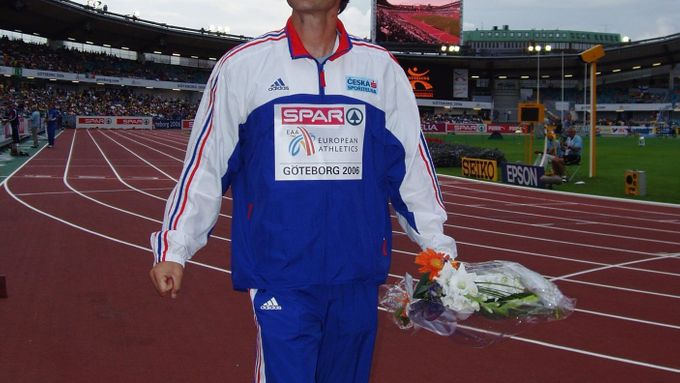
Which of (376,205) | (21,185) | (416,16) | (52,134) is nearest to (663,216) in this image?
(376,205)

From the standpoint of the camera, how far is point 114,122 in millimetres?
55938

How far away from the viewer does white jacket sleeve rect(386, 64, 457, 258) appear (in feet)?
8.53

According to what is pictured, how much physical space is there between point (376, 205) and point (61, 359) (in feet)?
11.1

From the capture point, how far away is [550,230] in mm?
10977

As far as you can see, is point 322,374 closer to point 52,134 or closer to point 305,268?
point 305,268

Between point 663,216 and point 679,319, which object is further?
point 663,216

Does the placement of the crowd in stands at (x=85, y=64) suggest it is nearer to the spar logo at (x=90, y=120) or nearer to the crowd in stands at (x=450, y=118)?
the spar logo at (x=90, y=120)

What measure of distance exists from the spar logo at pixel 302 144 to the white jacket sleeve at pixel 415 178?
324 millimetres

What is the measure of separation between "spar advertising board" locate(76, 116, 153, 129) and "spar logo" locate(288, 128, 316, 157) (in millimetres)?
55367

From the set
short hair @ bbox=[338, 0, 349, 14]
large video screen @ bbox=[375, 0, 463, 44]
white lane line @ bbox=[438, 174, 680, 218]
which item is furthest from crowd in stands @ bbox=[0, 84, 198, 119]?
short hair @ bbox=[338, 0, 349, 14]

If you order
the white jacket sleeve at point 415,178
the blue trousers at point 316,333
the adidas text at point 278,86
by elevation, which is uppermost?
the adidas text at point 278,86

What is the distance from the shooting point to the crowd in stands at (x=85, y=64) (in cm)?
5759

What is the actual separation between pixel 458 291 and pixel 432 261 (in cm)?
15

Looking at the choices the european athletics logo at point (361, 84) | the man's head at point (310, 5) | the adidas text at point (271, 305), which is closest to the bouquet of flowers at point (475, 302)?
the adidas text at point (271, 305)
